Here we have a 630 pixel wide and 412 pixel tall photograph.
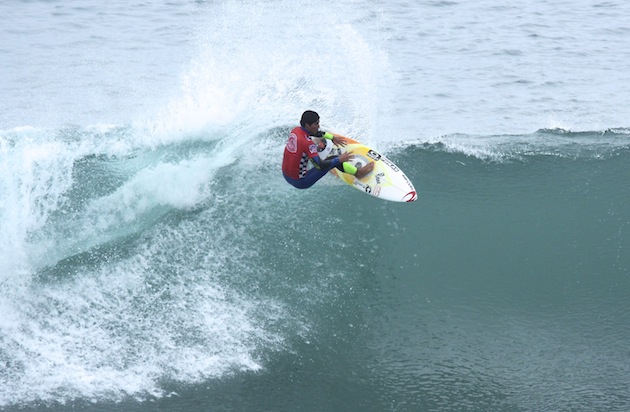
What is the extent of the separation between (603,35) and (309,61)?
8515 mm

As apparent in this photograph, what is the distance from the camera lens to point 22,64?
18250mm

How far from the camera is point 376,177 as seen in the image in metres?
11.4

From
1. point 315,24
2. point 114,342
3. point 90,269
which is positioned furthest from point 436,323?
point 315,24

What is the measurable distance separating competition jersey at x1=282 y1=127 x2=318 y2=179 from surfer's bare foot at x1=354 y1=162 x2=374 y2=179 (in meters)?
0.99

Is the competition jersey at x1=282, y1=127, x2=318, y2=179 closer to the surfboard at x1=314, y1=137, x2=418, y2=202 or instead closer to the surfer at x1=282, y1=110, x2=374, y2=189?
the surfer at x1=282, y1=110, x2=374, y2=189

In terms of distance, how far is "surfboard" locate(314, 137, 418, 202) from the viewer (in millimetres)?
11156

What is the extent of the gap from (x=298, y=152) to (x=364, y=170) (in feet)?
4.23

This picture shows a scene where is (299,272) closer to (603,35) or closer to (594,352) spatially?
(594,352)

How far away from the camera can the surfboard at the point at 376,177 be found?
1116 centimetres

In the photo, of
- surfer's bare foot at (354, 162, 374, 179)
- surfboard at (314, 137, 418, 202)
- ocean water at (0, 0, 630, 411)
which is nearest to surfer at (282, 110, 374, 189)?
surfer's bare foot at (354, 162, 374, 179)

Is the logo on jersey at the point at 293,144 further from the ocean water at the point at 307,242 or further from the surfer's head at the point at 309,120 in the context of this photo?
the ocean water at the point at 307,242

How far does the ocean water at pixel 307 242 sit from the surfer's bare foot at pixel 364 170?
0.84 m

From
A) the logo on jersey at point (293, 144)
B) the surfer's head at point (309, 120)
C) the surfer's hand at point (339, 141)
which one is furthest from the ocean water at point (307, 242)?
the surfer's head at point (309, 120)

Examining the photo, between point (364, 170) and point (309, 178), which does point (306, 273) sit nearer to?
point (309, 178)
